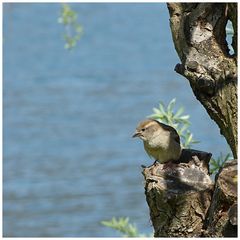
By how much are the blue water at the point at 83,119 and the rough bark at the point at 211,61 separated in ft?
9.96

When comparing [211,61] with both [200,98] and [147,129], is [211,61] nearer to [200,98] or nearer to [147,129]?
[200,98]

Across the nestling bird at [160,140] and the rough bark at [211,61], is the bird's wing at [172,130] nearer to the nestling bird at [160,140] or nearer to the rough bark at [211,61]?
the nestling bird at [160,140]

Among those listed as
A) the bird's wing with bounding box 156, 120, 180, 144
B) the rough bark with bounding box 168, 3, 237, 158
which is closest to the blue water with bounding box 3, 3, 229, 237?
the bird's wing with bounding box 156, 120, 180, 144

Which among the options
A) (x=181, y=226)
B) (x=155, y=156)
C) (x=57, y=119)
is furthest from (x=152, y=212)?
(x=57, y=119)

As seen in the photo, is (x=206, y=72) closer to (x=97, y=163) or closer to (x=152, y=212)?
(x=152, y=212)

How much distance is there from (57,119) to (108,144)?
175cm

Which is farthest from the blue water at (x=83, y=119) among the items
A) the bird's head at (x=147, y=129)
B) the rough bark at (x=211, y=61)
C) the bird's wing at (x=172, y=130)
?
the rough bark at (x=211, y=61)

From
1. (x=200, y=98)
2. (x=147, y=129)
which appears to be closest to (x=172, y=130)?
(x=147, y=129)

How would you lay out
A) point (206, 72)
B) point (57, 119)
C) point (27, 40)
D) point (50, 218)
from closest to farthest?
point (206, 72), point (50, 218), point (57, 119), point (27, 40)

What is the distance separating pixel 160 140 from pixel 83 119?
8.69 meters

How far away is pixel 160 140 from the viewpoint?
496cm

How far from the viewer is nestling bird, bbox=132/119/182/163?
4.64 meters

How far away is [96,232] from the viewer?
30.9 feet

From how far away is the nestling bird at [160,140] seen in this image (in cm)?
464
